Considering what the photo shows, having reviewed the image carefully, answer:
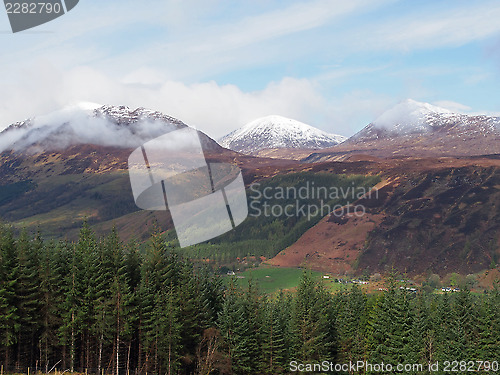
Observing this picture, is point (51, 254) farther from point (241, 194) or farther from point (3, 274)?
point (241, 194)

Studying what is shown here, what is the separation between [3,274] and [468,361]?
59013 mm

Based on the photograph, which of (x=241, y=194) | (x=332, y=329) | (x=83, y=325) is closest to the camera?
(x=241, y=194)

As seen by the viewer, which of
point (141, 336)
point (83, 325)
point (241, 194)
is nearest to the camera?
point (241, 194)

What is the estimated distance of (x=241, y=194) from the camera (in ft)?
67.1

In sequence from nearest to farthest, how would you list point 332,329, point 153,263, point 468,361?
point 153,263, point 468,361, point 332,329

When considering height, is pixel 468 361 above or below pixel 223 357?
below

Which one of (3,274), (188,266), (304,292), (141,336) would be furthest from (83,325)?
(304,292)

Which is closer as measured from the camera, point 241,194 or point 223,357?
point 241,194

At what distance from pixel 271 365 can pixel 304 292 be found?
11.2 meters

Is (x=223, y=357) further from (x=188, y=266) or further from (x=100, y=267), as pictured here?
(x=100, y=267)

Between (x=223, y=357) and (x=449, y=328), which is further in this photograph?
(x=449, y=328)

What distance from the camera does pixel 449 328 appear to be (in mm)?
70625

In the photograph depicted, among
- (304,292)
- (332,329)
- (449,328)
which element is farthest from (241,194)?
(449,328)

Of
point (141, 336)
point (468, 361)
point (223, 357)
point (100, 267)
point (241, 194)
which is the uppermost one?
point (241, 194)
